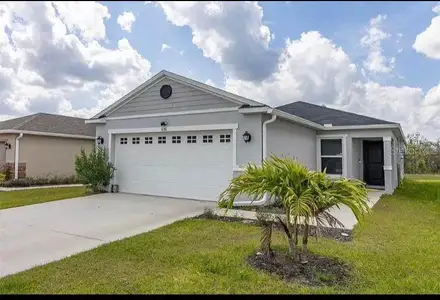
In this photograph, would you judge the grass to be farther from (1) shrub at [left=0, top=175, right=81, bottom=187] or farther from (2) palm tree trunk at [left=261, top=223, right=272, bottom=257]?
(1) shrub at [left=0, top=175, right=81, bottom=187]

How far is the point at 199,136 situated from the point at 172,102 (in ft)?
4.97

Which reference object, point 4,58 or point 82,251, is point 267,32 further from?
point 82,251

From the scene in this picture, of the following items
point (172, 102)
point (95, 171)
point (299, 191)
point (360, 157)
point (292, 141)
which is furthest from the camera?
point (360, 157)

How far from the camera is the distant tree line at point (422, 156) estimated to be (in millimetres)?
28156

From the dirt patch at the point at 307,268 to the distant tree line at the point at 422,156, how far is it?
92.2 ft

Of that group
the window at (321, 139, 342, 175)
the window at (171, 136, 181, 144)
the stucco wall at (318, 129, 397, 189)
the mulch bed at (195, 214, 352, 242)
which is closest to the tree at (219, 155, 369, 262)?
the mulch bed at (195, 214, 352, 242)

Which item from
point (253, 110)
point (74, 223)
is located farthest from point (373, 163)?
point (74, 223)

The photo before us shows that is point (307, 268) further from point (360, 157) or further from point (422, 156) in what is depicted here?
point (422, 156)

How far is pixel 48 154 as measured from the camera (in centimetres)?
1622

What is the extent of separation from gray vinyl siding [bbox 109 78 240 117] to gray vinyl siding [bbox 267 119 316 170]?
1.51 meters

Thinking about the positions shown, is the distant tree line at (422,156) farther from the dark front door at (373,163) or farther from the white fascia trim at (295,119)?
the white fascia trim at (295,119)

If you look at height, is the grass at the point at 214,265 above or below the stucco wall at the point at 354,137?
below

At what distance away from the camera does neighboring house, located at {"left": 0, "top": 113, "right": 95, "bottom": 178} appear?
49.2ft

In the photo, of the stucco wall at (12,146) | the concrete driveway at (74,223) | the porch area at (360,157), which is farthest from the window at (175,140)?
the stucco wall at (12,146)
